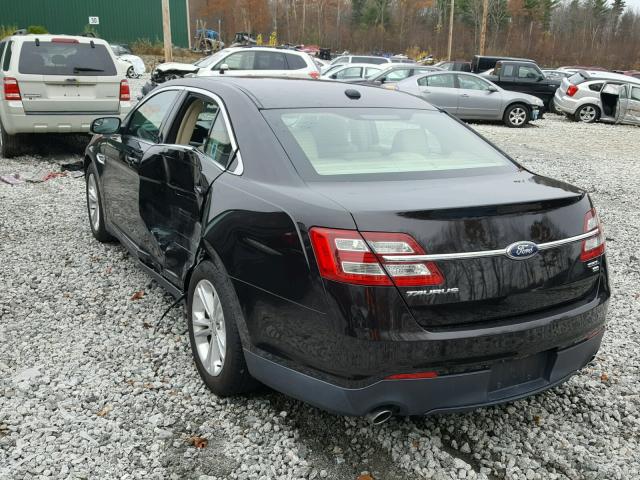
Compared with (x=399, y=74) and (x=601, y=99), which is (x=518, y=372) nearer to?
(x=399, y=74)

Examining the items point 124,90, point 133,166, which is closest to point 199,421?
point 133,166

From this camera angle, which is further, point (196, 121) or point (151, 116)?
point (151, 116)

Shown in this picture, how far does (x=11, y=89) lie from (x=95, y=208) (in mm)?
4162

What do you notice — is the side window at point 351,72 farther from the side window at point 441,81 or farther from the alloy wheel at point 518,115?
the alloy wheel at point 518,115

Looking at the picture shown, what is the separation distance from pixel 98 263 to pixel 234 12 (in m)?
70.2

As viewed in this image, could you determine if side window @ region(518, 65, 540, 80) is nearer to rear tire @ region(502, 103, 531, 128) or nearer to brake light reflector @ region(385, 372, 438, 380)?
rear tire @ region(502, 103, 531, 128)

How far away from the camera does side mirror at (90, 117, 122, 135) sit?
4.74 metres

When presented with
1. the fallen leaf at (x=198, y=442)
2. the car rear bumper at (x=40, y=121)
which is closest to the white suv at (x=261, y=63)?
the car rear bumper at (x=40, y=121)

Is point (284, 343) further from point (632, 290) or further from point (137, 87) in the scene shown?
point (137, 87)

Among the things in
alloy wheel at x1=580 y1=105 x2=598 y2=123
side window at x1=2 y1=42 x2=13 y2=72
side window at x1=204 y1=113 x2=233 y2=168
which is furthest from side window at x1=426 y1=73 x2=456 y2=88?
A: side window at x1=204 y1=113 x2=233 y2=168

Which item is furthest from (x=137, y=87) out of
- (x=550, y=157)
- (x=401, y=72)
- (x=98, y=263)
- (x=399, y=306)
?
(x=399, y=306)

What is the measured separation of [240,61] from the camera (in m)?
15.0

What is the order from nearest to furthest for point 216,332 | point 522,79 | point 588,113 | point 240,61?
point 216,332 → point 240,61 → point 588,113 → point 522,79

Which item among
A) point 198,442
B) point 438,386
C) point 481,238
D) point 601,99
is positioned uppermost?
point 481,238
